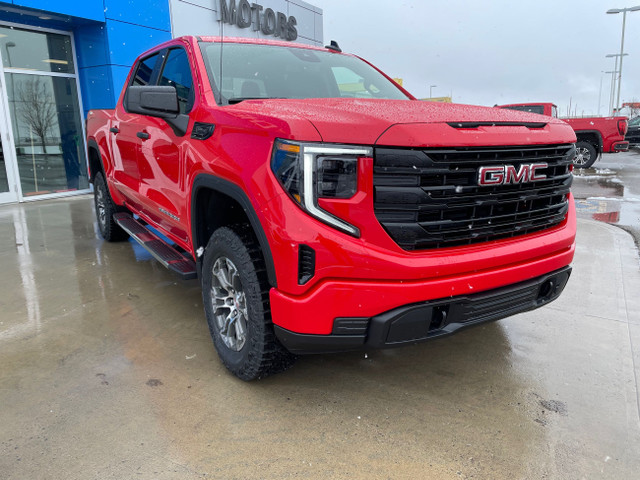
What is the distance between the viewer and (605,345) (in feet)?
10.00

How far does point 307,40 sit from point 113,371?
48.8 ft

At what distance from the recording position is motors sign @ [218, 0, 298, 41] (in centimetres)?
1227

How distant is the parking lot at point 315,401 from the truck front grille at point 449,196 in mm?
891

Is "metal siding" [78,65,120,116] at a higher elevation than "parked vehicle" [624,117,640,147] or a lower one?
higher

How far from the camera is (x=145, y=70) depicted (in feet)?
13.5

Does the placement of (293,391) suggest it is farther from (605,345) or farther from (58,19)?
(58,19)

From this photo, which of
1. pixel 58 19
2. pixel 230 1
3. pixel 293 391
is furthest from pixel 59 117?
pixel 293 391

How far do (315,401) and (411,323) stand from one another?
777mm

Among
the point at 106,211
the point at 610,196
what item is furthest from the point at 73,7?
the point at 610,196

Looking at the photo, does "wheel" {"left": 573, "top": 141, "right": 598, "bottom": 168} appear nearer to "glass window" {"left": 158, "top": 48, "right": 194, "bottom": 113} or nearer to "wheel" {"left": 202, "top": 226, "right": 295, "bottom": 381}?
"glass window" {"left": 158, "top": 48, "right": 194, "bottom": 113}

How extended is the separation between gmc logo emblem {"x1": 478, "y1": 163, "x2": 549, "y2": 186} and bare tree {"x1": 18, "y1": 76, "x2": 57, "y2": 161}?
9835mm

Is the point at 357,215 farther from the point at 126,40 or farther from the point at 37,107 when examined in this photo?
the point at 126,40

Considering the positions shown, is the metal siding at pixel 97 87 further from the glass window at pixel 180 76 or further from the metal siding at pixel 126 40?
the glass window at pixel 180 76

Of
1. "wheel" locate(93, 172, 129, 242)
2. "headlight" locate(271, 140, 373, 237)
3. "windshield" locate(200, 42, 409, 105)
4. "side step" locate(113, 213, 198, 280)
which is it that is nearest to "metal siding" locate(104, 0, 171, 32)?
"wheel" locate(93, 172, 129, 242)
